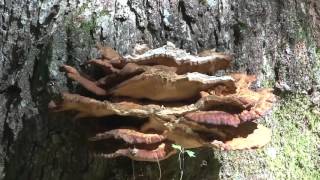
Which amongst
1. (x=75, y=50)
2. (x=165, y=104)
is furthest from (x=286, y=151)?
(x=75, y=50)

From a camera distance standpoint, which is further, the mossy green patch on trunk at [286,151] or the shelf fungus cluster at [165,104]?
the mossy green patch on trunk at [286,151]

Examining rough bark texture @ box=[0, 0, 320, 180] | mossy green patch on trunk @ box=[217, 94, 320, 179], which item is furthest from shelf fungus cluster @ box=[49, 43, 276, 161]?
mossy green patch on trunk @ box=[217, 94, 320, 179]

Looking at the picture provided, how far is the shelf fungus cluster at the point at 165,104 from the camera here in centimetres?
216

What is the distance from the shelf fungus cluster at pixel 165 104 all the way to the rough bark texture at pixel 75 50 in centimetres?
20

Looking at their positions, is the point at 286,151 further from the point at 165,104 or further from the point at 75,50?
the point at 75,50

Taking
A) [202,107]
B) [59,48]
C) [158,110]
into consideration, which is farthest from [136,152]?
[59,48]

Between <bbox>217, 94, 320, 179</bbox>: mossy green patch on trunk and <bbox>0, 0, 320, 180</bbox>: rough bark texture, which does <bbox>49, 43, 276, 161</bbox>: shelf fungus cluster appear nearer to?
<bbox>0, 0, 320, 180</bbox>: rough bark texture

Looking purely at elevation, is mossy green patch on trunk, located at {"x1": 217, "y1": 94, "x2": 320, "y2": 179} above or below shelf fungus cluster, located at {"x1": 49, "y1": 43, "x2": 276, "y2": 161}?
below

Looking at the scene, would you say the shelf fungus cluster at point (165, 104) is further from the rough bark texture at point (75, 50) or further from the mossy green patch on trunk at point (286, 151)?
the mossy green patch on trunk at point (286, 151)

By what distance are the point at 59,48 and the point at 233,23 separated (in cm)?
88

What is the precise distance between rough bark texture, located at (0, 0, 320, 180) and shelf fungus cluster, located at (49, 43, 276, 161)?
0.66 feet

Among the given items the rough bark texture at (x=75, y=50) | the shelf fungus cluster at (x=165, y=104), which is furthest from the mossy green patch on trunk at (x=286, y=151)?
the shelf fungus cluster at (x=165, y=104)

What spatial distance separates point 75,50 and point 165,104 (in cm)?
52

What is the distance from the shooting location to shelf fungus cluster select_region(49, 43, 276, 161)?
2160 mm
